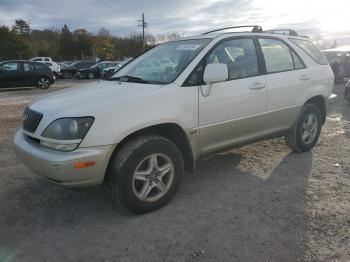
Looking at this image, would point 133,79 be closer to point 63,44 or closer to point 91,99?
point 91,99

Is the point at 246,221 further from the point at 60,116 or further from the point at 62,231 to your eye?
the point at 60,116

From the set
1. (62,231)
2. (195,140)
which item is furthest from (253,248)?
(62,231)

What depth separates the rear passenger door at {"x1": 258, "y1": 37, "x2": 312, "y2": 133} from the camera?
4809 millimetres

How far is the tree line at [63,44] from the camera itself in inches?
1845

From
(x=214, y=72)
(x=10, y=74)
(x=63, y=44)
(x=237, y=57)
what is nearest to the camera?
(x=214, y=72)

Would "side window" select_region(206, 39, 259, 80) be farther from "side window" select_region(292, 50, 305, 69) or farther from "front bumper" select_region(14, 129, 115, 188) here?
"front bumper" select_region(14, 129, 115, 188)

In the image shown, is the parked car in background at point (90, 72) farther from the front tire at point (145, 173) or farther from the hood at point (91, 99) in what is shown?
the front tire at point (145, 173)

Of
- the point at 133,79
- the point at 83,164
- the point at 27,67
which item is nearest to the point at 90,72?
the point at 27,67

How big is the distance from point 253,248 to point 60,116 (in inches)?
79.6

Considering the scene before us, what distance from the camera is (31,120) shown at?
12.2 ft

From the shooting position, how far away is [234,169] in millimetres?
5035

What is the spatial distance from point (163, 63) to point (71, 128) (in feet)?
5.07

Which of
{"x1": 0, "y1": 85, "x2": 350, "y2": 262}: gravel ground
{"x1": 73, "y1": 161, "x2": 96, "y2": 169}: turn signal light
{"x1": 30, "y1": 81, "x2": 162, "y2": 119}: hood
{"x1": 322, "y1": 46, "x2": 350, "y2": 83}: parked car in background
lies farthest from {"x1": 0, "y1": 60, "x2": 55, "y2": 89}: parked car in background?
{"x1": 73, "y1": 161, "x2": 96, "y2": 169}: turn signal light

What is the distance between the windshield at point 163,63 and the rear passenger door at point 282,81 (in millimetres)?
1013
